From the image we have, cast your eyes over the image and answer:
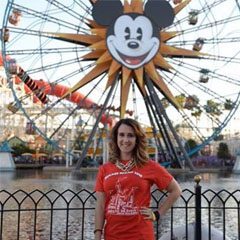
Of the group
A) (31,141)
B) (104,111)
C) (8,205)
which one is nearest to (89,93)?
(104,111)

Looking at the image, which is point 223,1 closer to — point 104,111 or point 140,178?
point 104,111

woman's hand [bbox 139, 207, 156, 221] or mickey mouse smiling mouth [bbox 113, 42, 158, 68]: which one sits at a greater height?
mickey mouse smiling mouth [bbox 113, 42, 158, 68]

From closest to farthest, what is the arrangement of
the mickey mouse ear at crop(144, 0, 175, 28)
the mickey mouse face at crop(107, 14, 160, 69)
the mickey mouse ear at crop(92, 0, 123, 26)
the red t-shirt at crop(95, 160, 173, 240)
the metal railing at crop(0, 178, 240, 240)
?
the red t-shirt at crop(95, 160, 173, 240), the metal railing at crop(0, 178, 240, 240), the mickey mouse face at crop(107, 14, 160, 69), the mickey mouse ear at crop(92, 0, 123, 26), the mickey mouse ear at crop(144, 0, 175, 28)

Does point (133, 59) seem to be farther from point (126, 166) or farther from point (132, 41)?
point (126, 166)

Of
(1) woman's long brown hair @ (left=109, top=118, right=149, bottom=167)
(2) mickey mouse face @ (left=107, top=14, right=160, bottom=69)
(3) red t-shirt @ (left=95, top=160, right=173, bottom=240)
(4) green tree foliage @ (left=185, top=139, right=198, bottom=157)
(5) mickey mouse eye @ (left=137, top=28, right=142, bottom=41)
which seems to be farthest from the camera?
(4) green tree foliage @ (left=185, top=139, right=198, bottom=157)

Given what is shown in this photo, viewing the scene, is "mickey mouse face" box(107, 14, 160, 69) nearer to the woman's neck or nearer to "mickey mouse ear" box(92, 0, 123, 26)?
"mickey mouse ear" box(92, 0, 123, 26)

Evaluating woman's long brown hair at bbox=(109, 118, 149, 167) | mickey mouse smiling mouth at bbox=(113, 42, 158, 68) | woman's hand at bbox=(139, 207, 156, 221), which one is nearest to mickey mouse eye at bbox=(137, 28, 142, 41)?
mickey mouse smiling mouth at bbox=(113, 42, 158, 68)

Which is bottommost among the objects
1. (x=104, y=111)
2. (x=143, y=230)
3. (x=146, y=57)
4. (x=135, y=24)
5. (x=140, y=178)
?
(x=143, y=230)

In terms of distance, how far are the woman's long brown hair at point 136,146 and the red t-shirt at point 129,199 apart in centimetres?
6

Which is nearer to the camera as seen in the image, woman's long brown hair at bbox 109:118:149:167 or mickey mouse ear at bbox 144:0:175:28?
woman's long brown hair at bbox 109:118:149:167

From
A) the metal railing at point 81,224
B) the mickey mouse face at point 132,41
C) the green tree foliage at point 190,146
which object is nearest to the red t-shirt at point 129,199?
the metal railing at point 81,224

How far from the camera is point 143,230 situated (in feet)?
10.7

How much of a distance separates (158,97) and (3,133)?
2587cm

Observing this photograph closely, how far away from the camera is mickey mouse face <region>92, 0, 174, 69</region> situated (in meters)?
27.6
